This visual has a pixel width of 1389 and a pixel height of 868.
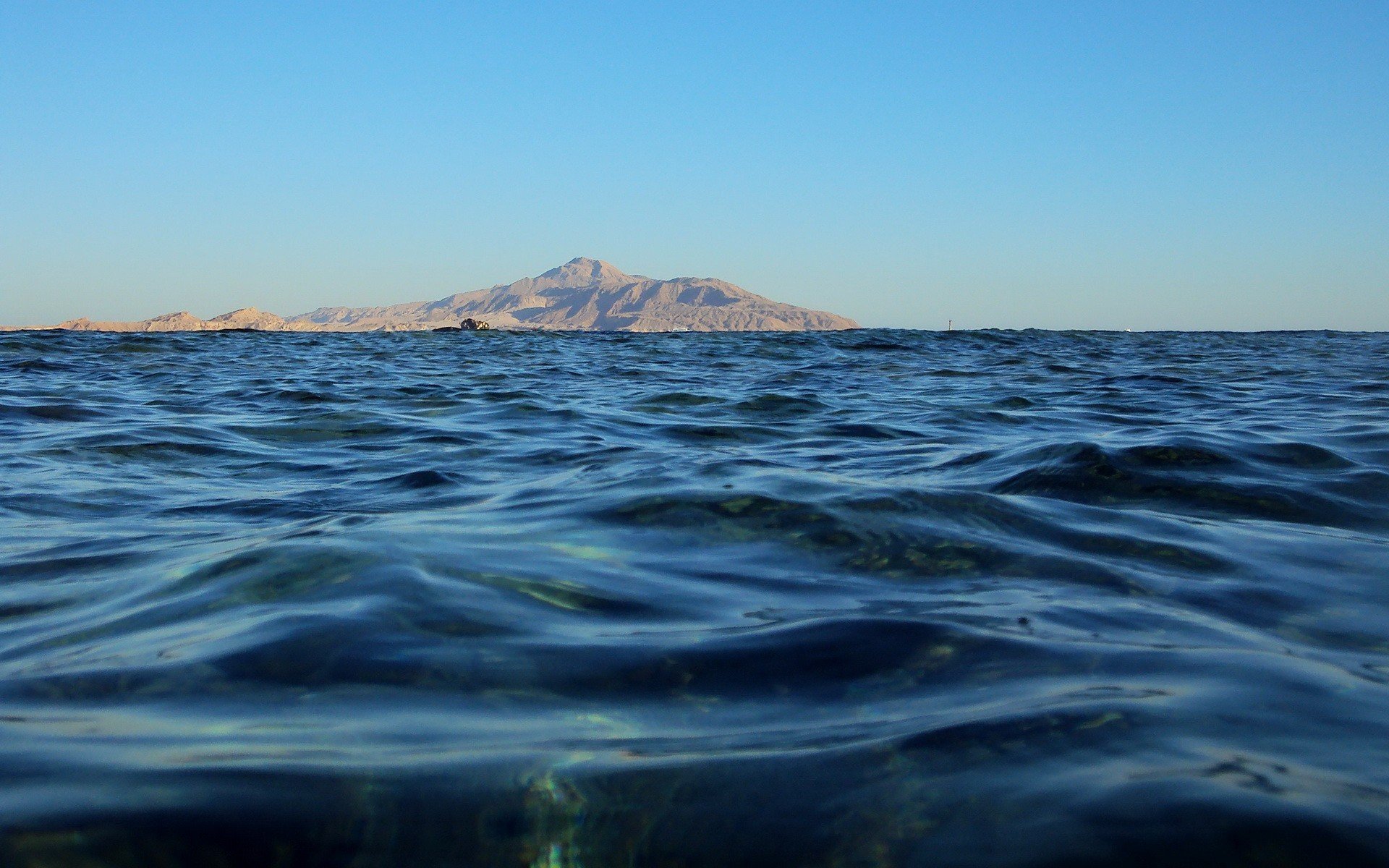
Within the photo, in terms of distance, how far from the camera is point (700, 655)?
2271 millimetres

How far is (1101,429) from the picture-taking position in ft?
23.3

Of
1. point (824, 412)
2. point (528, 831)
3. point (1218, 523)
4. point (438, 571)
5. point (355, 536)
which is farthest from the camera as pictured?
point (824, 412)

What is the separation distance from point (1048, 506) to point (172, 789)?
350cm

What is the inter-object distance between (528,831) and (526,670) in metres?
0.75

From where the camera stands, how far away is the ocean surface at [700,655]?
4.61 feet

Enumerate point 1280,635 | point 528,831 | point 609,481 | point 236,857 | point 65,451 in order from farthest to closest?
point 65,451 → point 609,481 → point 1280,635 → point 528,831 → point 236,857

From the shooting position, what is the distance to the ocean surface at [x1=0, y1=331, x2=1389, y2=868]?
4.61 feet

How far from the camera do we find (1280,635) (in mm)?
2504

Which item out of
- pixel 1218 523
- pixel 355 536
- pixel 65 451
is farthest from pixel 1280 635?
pixel 65 451

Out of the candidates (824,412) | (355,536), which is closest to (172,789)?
(355,536)

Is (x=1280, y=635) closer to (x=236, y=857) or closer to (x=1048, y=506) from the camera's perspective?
(x=1048, y=506)

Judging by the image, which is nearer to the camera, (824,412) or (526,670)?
(526,670)

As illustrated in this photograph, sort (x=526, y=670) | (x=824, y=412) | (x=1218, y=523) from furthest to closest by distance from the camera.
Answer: (x=824, y=412)
(x=1218, y=523)
(x=526, y=670)

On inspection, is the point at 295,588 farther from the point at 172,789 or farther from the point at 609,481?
the point at 609,481
